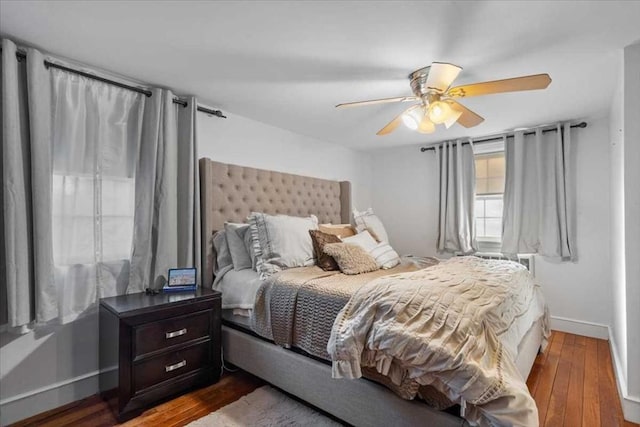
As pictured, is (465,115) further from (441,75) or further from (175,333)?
(175,333)

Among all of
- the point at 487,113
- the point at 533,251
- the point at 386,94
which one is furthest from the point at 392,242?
the point at 386,94

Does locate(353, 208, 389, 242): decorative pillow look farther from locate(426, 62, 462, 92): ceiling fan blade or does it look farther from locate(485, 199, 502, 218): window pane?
locate(426, 62, 462, 92): ceiling fan blade

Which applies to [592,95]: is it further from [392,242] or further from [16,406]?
[16,406]

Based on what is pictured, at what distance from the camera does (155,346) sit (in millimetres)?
2078

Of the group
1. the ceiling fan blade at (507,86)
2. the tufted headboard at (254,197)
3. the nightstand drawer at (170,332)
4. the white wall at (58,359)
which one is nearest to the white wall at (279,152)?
the white wall at (58,359)

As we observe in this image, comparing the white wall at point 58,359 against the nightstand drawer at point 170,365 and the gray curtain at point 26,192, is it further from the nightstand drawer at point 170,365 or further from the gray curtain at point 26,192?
the nightstand drawer at point 170,365

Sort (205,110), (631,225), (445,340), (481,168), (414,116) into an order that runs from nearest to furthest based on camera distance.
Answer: (445,340) → (631,225) → (414,116) → (205,110) → (481,168)

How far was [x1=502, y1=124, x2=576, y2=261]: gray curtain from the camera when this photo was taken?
3.41 m

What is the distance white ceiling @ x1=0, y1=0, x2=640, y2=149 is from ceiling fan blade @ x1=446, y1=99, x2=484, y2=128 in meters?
0.23

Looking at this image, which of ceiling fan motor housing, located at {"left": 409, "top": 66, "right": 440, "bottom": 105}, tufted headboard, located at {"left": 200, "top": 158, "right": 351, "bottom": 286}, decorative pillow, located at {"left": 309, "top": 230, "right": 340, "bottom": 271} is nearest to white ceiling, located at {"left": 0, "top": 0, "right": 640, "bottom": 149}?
ceiling fan motor housing, located at {"left": 409, "top": 66, "right": 440, "bottom": 105}

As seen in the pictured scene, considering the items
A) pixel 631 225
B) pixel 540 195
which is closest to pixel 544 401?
pixel 631 225

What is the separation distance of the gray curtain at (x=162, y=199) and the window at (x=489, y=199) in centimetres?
339

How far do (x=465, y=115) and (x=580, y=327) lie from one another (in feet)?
9.00

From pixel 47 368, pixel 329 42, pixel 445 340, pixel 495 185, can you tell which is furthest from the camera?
pixel 495 185
